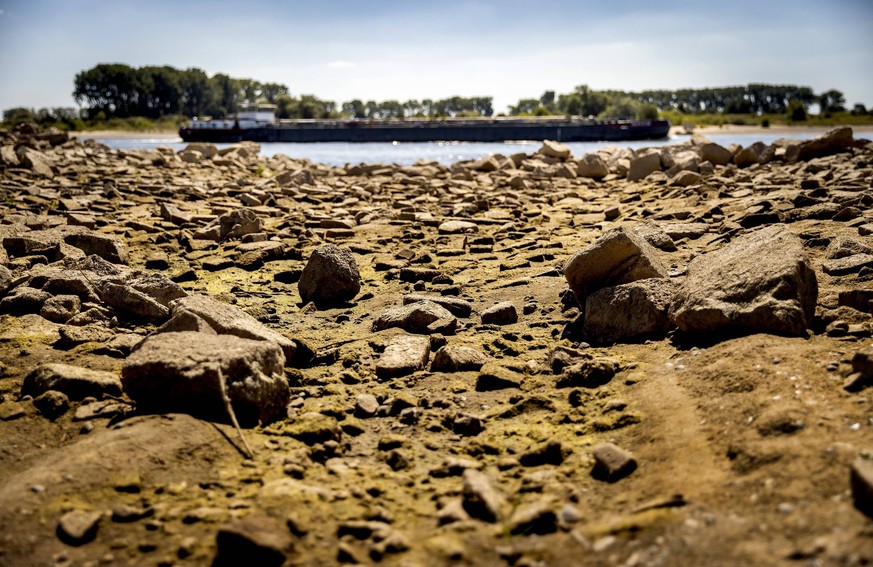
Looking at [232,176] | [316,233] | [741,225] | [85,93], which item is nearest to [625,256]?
[741,225]

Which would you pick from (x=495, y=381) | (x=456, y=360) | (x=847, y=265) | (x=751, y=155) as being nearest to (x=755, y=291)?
(x=495, y=381)

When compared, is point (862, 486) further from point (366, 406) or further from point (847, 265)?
point (847, 265)

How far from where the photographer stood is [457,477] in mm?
3715

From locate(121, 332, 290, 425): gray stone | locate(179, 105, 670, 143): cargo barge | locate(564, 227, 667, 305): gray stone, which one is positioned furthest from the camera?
locate(179, 105, 670, 143): cargo barge

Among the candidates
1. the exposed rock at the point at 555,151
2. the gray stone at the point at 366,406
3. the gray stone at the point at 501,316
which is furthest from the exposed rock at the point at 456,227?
the exposed rock at the point at 555,151

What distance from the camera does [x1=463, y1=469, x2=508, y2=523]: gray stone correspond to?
319 cm

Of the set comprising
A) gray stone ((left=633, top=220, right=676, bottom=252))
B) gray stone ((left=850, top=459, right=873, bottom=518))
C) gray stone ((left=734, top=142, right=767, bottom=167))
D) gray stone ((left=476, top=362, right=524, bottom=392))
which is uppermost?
gray stone ((left=734, top=142, right=767, bottom=167))

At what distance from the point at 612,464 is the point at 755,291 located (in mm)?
1894

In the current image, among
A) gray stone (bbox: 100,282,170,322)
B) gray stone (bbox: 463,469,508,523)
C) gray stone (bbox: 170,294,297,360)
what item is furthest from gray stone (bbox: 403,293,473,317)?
gray stone (bbox: 463,469,508,523)

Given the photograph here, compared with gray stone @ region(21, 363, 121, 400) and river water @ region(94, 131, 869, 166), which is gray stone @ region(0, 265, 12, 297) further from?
river water @ region(94, 131, 869, 166)

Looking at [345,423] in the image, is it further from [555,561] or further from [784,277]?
[784,277]

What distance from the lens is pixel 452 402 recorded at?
4781 mm

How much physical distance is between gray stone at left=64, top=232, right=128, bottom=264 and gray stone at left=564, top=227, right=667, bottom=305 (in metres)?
5.26

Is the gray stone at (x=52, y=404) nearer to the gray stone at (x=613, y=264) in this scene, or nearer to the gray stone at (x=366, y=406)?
the gray stone at (x=366, y=406)
